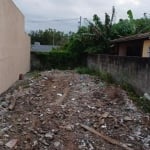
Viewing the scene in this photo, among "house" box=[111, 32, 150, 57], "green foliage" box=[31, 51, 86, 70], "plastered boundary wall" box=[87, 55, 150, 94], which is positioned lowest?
"green foliage" box=[31, 51, 86, 70]

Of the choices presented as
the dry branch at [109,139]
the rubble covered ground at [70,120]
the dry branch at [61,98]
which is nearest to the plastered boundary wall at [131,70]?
the rubble covered ground at [70,120]

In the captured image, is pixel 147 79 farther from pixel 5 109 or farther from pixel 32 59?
pixel 32 59

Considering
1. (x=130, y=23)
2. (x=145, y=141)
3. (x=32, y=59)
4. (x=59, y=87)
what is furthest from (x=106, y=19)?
(x=145, y=141)

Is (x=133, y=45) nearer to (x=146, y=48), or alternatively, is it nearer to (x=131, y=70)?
(x=146, y=48)

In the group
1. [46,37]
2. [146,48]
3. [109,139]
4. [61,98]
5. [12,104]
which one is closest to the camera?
[109,139]

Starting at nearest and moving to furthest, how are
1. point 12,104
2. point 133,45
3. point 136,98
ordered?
point 12,104, point 136,98, point 133,45

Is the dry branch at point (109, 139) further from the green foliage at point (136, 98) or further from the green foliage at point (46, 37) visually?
the green foliage at point (46, 37)

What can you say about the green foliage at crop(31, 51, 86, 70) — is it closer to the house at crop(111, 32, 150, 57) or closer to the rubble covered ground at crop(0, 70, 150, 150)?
the house at crop(111, 32, 150, 57)

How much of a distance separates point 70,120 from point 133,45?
11.3 metres

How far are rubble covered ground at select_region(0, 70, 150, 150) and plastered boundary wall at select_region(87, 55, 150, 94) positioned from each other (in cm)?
66

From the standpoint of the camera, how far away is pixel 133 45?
18.1 m

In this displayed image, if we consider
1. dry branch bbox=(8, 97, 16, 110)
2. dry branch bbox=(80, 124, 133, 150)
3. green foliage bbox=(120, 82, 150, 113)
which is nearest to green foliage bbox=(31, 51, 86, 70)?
green foliage bbox=(120, 82, 150, 113)

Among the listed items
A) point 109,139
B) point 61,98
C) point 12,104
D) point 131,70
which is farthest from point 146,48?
point 109,139

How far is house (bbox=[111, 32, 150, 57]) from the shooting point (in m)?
14.6
